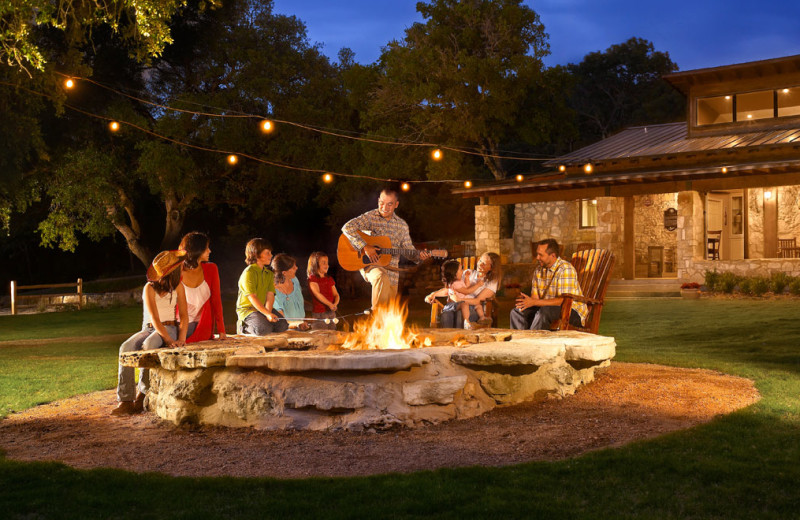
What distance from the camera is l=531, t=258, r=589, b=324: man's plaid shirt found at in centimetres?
720

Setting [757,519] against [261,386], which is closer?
[757,519]

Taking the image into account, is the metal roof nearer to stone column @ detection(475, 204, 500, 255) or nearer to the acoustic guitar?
stone column @ detection(475, 204, 500, 255)

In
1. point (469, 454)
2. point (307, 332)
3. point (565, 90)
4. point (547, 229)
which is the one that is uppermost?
point (565, 90)

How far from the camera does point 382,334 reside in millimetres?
6547

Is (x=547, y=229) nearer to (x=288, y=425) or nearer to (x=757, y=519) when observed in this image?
(x=288, y=425)

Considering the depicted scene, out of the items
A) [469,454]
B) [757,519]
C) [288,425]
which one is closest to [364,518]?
[469,454]

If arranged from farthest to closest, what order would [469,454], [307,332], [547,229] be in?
[547,229]
[307,332]
[469,454]

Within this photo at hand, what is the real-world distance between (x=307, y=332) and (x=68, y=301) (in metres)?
15.4

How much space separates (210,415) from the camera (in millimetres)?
5426

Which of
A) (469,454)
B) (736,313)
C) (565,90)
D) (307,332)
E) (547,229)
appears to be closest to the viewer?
(469,454)

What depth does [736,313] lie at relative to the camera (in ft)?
40.5

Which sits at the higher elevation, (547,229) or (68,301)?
(547,229)

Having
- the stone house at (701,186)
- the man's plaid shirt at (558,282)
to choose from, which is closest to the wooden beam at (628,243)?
the stone house at (701,186)

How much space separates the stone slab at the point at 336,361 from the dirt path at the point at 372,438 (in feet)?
1.39
